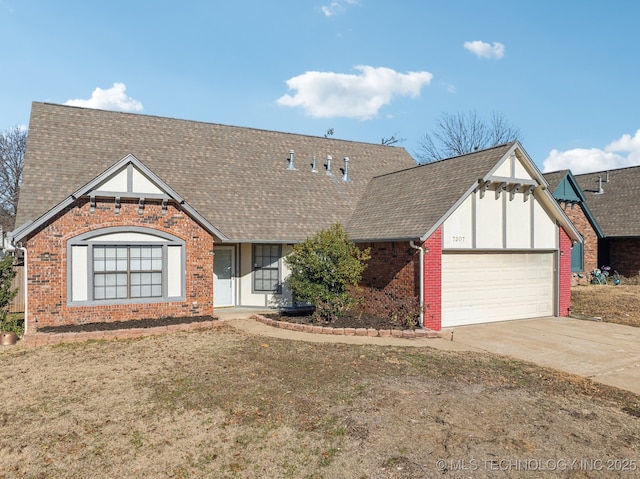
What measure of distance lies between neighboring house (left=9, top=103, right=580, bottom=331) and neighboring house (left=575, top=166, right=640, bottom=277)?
13.7 metres

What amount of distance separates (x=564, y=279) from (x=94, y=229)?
1504cm

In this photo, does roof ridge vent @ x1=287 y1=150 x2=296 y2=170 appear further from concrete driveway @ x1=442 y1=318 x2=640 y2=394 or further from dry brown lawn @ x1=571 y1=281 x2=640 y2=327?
dry brown lawn @ x1=571 y1=281 x2=640 y2=327

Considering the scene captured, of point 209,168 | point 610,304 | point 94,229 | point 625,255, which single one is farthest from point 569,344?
point 625,255

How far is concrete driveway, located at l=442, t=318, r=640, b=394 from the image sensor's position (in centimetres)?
901

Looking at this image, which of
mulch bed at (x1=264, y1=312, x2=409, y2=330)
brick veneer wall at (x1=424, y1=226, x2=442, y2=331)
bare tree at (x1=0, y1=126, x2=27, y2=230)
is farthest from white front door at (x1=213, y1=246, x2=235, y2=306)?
bare tree at (x1=0, y1=126, x2=27, y2=230)

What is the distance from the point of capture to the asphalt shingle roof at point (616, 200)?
26297 mm

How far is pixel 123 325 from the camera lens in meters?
12.4

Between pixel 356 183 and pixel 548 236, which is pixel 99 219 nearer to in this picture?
pixel 356 183

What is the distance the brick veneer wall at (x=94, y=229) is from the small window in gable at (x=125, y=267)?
0.18m

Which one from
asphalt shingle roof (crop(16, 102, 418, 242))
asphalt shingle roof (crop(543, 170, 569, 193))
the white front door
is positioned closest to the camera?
asphalt shingle roof (crop(16, 102, 418, 242))

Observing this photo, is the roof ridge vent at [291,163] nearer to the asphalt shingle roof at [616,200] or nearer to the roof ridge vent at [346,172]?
the roof ridge vent at [346,172]

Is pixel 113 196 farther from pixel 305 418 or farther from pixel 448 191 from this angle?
pixel 448 191

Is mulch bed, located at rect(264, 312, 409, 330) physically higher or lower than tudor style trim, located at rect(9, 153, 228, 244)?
lower

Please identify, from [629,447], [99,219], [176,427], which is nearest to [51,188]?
[99,219]
